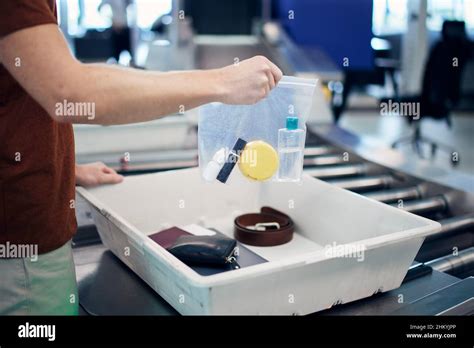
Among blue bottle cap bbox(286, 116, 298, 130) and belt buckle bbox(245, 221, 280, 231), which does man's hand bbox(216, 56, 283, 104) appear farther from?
belt buckle bbox(245, 221, 280, 231)

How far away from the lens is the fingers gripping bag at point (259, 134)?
109 centimetres

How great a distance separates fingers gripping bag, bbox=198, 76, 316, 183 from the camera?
3.57ft

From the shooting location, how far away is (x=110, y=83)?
792mm

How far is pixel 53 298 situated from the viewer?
37.7 inches

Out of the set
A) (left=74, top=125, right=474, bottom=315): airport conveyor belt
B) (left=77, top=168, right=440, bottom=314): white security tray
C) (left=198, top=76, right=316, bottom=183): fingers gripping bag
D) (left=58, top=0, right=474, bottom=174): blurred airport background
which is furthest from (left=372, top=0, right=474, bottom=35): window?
(left=198, top=76, right=316, bottom=183): fingers gripping bag

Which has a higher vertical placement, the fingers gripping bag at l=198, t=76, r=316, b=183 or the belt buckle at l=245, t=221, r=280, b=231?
the fingers gripping bag at l=198, t=76, r=316, b=183

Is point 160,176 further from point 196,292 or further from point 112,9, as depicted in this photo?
point 112,9

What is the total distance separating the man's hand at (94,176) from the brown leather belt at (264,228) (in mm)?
354

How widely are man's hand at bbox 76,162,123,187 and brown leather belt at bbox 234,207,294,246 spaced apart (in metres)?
0.35

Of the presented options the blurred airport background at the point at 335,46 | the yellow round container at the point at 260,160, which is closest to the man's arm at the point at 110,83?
the yellow round container at the point at 260,160

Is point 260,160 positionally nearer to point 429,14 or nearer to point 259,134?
point 259,134

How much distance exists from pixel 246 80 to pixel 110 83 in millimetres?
257
